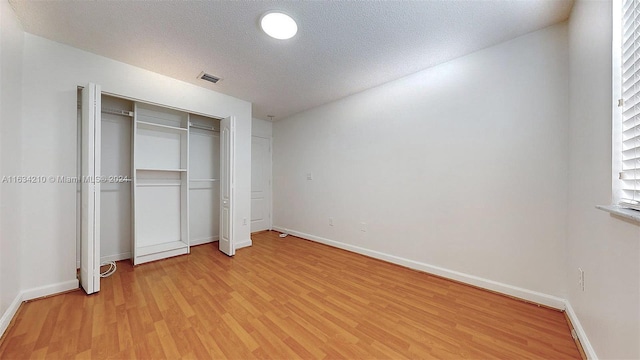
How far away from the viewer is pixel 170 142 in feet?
10.9

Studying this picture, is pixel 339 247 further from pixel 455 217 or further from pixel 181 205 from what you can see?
pixel 181 205

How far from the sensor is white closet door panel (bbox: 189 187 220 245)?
3713 mm

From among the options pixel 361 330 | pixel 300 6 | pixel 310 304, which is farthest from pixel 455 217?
pixel 300 6

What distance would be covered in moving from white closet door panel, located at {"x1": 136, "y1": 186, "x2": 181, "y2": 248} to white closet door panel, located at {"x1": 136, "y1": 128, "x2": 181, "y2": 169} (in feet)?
1.14

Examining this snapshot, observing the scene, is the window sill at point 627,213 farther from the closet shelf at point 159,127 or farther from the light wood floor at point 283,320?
the closet shelf at point 159,127

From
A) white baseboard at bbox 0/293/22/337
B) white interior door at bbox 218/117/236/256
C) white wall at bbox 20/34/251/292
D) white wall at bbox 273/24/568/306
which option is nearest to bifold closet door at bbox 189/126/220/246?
white interior door at bbox 218/117/236/256

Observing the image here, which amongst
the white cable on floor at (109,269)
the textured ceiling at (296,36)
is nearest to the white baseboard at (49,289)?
the white cable on floor at (109,269)

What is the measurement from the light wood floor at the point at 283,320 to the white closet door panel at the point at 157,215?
67 centimetres

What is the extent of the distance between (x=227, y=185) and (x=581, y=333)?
380 centimetres

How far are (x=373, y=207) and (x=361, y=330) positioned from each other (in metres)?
1.76

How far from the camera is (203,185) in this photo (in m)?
3.84

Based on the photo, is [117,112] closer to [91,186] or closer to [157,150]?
[157,150]

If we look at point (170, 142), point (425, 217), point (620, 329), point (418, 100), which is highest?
point (418, 100)

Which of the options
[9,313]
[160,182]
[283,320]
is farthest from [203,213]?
[283,320]
